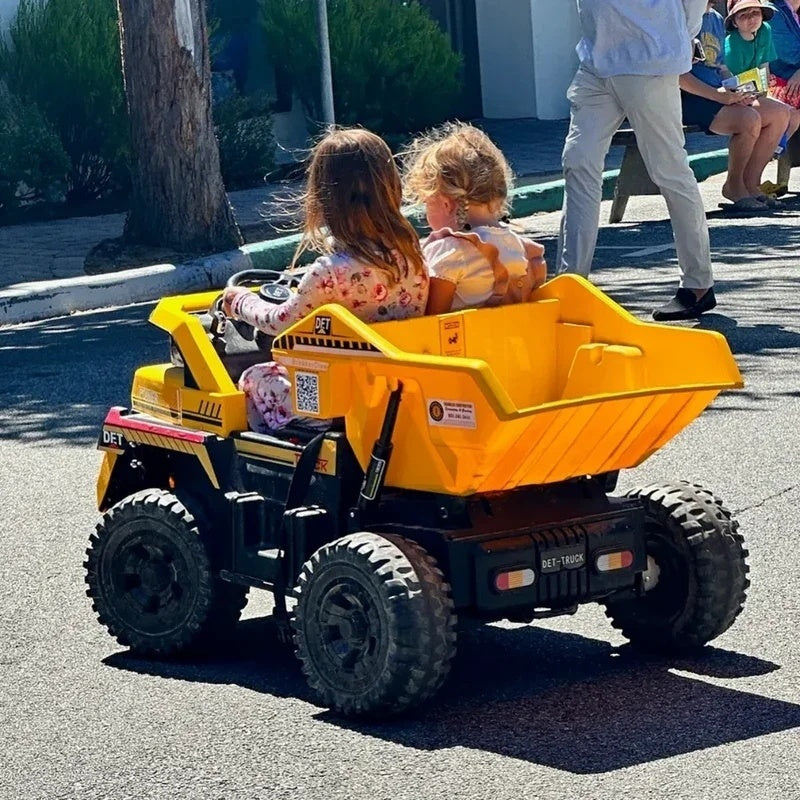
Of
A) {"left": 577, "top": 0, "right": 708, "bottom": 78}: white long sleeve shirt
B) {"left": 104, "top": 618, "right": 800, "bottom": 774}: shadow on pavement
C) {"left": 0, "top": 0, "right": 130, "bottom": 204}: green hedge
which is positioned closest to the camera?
{"left": 104, "top": 618, "right": 800, "bottom": 774}: shadow on pavement

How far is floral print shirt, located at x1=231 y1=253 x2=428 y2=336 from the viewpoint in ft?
14.6

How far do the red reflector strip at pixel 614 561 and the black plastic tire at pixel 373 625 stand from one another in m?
0.41

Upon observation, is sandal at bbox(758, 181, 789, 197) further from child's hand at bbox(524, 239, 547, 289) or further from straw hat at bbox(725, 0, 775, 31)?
child's hand at bbox(524, 239, 547, 289)

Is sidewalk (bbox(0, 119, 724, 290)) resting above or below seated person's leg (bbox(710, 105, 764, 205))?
below

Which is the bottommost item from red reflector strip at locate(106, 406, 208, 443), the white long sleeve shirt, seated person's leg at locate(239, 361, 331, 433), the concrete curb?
the concrete curb

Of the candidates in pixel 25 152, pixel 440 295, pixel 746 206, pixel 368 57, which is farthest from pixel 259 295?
pixel 368 57

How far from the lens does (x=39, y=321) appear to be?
33.7 ft

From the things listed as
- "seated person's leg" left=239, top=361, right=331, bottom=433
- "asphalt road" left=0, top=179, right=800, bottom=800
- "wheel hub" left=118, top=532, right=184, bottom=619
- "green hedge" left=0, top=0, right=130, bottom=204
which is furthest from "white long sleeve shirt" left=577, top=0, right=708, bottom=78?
"green hedge" left=0, top=0, right=130, bottom=204

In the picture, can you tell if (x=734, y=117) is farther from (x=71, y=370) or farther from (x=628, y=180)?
(x=71, y=370)

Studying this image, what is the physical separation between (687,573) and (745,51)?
352 inches

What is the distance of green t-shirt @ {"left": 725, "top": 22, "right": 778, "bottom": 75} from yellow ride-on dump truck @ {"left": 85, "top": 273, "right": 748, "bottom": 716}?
8.45 metres

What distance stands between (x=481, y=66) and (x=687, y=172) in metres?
12.2

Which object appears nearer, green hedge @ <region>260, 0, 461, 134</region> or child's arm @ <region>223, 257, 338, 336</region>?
child's arm @ <region>223, 257, 338, 336</region>

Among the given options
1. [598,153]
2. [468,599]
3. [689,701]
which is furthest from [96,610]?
[598,153]
